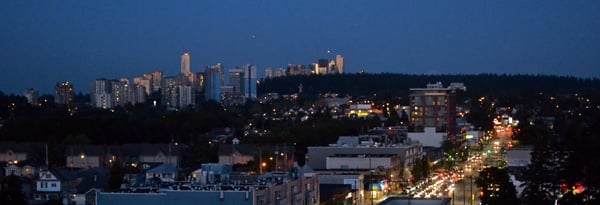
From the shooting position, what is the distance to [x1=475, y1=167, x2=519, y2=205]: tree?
15.3m

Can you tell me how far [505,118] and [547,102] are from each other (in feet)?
16.7

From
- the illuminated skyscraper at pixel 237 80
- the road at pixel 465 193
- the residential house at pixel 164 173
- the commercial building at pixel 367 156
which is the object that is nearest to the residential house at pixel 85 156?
the commercial building at pixel 367 156

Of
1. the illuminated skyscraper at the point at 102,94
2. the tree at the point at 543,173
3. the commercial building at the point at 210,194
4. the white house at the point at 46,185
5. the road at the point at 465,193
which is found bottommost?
the road at the point at 465,193

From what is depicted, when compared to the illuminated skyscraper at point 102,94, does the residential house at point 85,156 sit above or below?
below

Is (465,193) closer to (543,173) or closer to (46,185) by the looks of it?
(543,173)

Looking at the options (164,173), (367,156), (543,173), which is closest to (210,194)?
(543,173)

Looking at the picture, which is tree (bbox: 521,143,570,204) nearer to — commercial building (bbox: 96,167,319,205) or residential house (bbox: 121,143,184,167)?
commercial building (bbox: 96,167,319,205)

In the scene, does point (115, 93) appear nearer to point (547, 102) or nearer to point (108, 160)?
point (547, 102)

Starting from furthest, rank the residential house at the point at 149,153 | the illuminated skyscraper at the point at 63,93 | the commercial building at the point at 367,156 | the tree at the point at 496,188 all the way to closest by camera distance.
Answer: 1. the illuminated skyscraper at the point at 63,93
2. the residential house at the point at 149,153
3. the commercial building at the point at 367,156
4. the tree at the point at 496,188

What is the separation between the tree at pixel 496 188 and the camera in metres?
15.3

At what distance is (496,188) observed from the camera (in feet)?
53.0

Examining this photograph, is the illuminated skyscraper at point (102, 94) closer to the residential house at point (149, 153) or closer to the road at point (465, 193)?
the residential house at point (149, 153)

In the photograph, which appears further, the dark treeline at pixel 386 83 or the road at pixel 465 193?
the dark treeline at pixel 386 83

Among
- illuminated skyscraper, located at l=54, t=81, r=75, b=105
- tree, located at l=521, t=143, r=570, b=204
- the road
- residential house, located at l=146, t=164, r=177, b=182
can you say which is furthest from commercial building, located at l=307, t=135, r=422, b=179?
illuminated skyscraper, located at l=54, t=81, r=75, b=105
